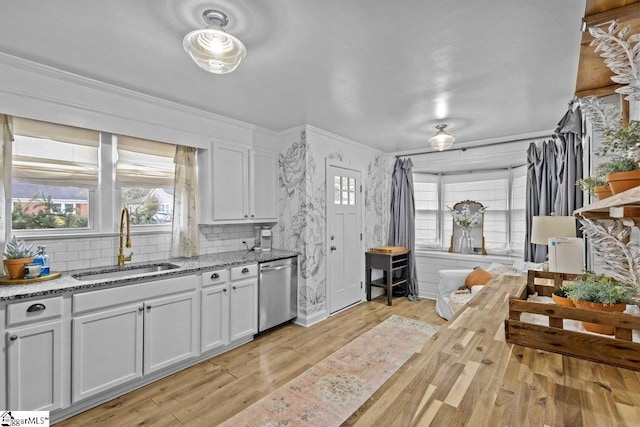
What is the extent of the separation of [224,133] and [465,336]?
3.06m

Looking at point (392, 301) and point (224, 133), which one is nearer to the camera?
point (224, 133)

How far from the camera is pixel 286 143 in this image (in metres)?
3.94

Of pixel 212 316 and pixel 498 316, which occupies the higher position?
pixel 498 316

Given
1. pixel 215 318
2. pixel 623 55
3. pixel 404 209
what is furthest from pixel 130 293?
pixel 404 209

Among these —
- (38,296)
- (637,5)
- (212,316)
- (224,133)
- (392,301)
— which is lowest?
(392,301)

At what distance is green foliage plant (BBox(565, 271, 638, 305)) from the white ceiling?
1.40 metres

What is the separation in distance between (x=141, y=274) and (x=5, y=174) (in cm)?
116

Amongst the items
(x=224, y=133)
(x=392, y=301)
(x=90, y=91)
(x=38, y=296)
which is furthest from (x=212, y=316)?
(x=392, y=301)

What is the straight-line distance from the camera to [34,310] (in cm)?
188

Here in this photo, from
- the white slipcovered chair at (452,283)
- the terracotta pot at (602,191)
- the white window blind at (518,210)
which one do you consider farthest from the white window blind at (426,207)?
the terracotta pot at (602,191)

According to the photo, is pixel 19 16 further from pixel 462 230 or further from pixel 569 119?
pixel 462 230

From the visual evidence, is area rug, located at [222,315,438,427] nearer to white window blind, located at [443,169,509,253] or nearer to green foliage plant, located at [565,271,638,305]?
green foliage plant, located at [565,271,638,305]

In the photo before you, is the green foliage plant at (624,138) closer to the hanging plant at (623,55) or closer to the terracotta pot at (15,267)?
the hanging plant at (623,55)

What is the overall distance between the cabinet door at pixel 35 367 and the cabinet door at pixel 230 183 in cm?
166
